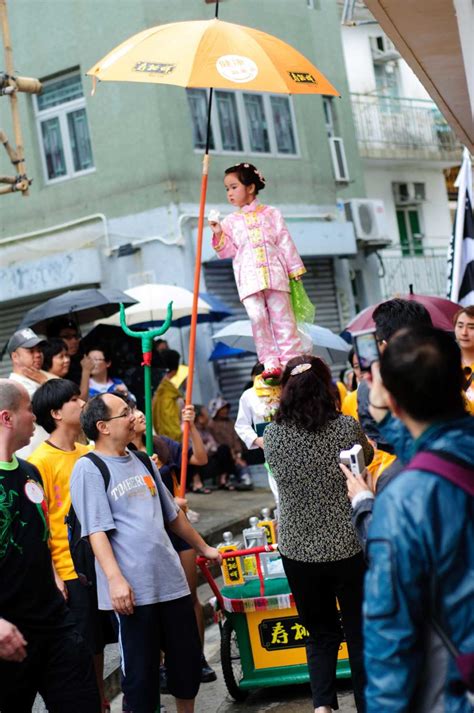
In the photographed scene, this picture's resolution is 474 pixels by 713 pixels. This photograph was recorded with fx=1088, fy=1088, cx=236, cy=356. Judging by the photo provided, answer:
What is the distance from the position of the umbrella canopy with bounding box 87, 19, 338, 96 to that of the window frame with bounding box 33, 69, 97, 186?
11.1m

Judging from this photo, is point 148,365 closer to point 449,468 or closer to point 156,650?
point 156,650

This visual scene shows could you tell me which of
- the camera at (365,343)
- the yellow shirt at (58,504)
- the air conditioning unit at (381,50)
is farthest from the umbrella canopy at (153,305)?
the air conditioning unit at (381,50)

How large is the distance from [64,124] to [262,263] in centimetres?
1213

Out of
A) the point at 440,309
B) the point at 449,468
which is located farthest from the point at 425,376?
the point at 440,309

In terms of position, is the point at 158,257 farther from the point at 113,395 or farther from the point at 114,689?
the point at 113,395

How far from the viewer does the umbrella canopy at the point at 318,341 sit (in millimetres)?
11586

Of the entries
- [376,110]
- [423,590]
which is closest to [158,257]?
[376,110]

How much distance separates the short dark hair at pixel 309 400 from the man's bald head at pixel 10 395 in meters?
1.24

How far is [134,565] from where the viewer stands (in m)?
5.21

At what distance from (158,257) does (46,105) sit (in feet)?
11.8

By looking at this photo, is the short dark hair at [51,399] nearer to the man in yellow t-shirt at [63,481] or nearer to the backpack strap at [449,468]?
the man in yellow t-shirt at [63,481]

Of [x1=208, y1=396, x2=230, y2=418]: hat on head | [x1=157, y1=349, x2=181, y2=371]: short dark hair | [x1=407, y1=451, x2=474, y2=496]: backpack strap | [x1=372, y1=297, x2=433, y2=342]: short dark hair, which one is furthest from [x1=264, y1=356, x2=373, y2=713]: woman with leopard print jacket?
[x1=208, y1=396, x2=230, y2=418]: hat on head

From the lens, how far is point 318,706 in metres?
5.16

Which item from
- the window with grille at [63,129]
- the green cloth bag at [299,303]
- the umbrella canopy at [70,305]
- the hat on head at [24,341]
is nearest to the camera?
the green cloth bag at [299,303]
